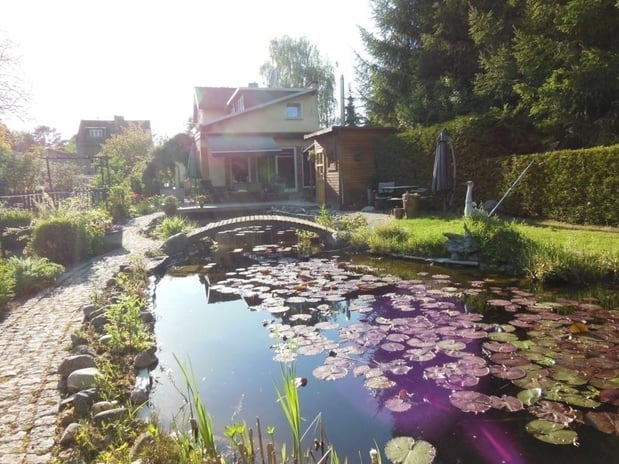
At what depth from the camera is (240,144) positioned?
71.5ft

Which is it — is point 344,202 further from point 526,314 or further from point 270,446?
point 270,446

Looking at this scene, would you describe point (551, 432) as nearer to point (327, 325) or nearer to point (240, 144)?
point (327, 325)

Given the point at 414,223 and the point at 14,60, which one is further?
the point at 14,60

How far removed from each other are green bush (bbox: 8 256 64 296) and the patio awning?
14417 mm

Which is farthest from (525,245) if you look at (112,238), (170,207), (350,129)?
(170,207)

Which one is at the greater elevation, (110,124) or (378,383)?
(110,124)

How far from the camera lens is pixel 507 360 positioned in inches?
155

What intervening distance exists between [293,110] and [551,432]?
22.3 m

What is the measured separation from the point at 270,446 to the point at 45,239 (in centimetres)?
815

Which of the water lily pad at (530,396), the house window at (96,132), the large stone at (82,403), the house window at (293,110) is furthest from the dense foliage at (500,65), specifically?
the house window at (96,132)

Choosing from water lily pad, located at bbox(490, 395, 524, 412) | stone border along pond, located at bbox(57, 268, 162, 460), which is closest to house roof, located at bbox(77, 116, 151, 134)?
stone border along pond, located at bbox(57, 268, 162, 460)

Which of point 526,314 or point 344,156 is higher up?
point 344,156

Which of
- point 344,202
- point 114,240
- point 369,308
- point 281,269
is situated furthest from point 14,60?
point 369,308

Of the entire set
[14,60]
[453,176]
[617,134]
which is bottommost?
[453,176]
